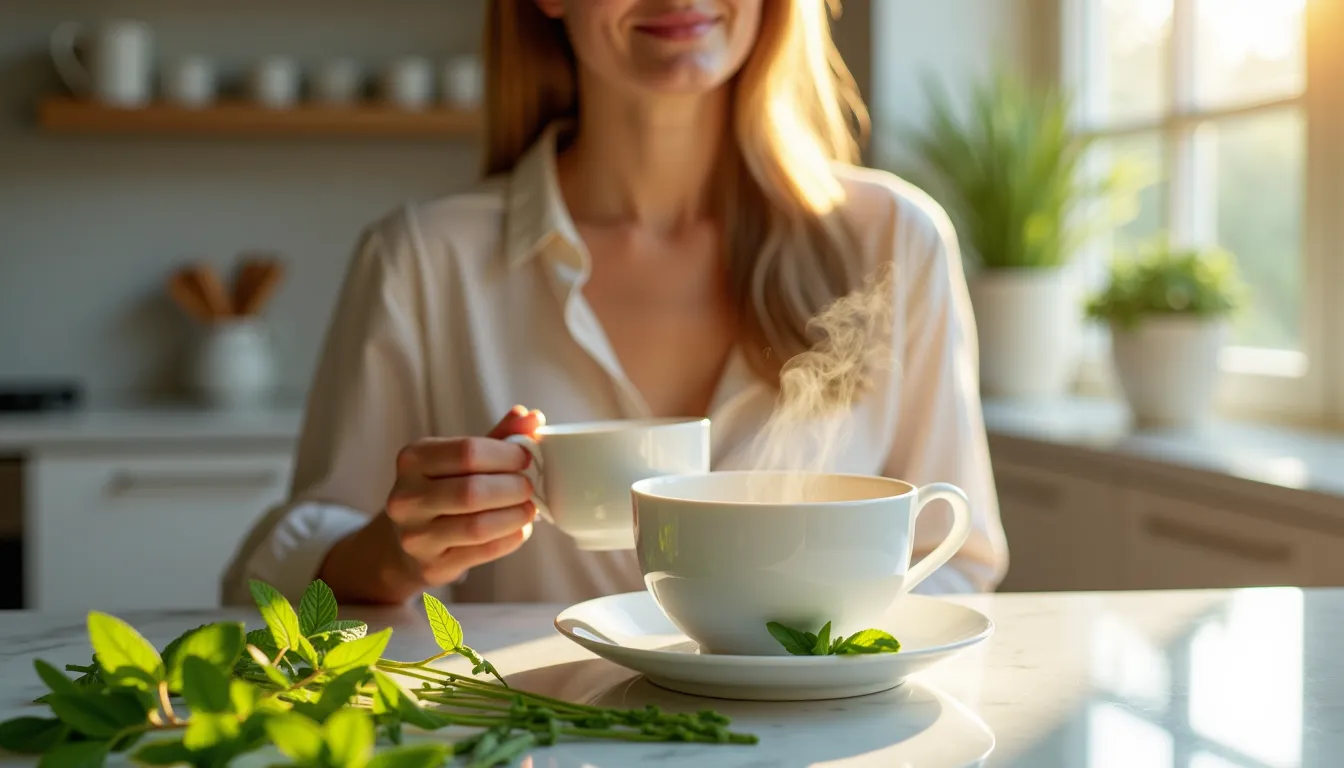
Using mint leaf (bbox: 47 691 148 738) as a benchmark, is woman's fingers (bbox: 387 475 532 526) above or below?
above

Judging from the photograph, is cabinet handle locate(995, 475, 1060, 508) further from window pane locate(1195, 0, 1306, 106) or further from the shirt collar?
the shirt collar

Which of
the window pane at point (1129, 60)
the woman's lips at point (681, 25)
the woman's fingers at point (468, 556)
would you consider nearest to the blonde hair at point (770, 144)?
the woman's lips at point (681, 25)

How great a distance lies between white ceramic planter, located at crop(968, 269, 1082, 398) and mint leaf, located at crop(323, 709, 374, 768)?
2.44m

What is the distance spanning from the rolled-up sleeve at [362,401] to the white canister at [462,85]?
2.08 m

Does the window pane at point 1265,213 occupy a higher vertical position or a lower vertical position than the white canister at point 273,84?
lower

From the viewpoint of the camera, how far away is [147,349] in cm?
364

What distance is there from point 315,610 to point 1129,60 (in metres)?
2.63

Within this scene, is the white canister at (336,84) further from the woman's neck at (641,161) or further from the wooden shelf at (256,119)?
the woman's neck at (641,161)

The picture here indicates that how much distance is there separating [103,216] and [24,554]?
101cm

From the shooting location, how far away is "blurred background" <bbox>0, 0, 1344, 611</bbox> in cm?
215

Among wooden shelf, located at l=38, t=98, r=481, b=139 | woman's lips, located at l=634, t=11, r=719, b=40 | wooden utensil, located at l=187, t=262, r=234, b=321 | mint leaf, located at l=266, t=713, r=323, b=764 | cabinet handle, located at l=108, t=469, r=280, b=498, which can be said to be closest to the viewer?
mint leaf, located at l=266, t=713, r=323, b=764

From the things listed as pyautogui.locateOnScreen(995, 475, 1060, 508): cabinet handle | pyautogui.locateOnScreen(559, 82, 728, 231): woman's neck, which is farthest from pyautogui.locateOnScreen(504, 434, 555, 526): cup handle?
pyautogui.locateOnScreen(995, 475, 1060, 508): cabinet handle

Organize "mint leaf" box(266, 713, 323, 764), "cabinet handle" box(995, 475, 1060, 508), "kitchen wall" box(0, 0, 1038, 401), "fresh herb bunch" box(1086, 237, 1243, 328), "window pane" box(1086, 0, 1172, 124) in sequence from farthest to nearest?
1. "kitchen wall" box(0, 0, 1038, 401)
2. "window pane" box(1086, 0, 1172, 124)
3. "cabinet handle" box(995, 475, 1060, 508)
4. "fresh herb bunch" box(1086, 237, 1243, 328)
5. "mint leaf" box(266, 713, 323, 764)

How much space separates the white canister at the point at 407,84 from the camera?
3.45 meters
